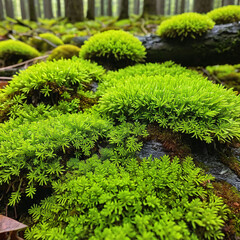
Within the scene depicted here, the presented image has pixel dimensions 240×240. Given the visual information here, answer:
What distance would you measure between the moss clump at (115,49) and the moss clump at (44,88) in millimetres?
1238

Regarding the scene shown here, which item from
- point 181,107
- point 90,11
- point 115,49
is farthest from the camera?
point 90,11

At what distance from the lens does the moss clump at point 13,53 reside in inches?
196

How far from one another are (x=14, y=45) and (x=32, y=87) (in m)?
3.31

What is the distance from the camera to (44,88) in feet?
9.00

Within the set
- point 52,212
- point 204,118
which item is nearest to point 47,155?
point 52,212

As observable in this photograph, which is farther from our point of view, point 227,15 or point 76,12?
point 76,12

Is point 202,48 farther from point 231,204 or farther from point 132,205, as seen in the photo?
point 132,205

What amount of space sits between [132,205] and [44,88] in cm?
212

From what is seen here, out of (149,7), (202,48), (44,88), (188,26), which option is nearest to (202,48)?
(202,48)

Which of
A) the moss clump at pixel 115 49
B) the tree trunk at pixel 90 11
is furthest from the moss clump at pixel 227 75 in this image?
the tree trunk at pixel 90 11

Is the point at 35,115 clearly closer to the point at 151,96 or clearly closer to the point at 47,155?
the point at 47,155

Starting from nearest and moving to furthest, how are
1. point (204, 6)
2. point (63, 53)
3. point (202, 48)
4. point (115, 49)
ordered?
point (115, 49) < point (202, 48) < point (63, 53) < point (204, 6)

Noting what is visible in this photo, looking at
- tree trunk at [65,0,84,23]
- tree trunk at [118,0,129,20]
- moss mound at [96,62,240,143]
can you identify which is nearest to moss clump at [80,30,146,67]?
moss mound at [96,62,240,143]

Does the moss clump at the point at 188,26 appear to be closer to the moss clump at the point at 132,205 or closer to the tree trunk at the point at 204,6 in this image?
the moss clump at the point at 132,205
